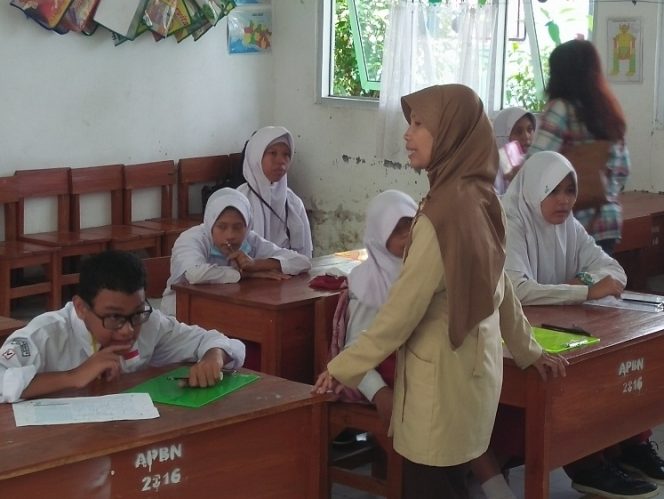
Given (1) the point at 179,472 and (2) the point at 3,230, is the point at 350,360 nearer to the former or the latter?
(1) the point at 179,472

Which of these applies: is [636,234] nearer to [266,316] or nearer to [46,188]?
[266,316]

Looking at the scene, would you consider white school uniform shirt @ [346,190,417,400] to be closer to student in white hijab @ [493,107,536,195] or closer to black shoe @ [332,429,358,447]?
black shoe @ [332,429,358,447]

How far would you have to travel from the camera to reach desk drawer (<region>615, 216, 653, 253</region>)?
523cm

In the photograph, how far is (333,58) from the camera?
7.62 metres

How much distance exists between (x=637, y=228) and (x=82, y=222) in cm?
337

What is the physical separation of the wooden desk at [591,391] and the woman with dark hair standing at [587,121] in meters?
1.05

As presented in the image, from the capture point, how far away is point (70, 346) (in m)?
2.51

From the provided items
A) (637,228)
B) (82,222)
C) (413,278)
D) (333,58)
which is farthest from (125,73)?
(413,278)

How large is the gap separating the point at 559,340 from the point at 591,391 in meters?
0.19

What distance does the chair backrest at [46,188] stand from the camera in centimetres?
624

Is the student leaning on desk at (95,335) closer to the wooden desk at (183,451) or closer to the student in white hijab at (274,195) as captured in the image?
the wooden desk at (183,451)

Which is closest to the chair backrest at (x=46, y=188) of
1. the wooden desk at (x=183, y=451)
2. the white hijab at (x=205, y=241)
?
the white hijab at (x=205, y=241)

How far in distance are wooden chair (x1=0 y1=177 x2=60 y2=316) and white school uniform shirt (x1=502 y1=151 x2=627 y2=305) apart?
3094mm

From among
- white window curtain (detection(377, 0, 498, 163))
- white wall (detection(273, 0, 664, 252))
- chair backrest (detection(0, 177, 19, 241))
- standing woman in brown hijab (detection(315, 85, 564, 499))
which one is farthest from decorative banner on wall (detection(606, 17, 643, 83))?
standing woman in brown hijab (detection(315, 85, 564, 499))
